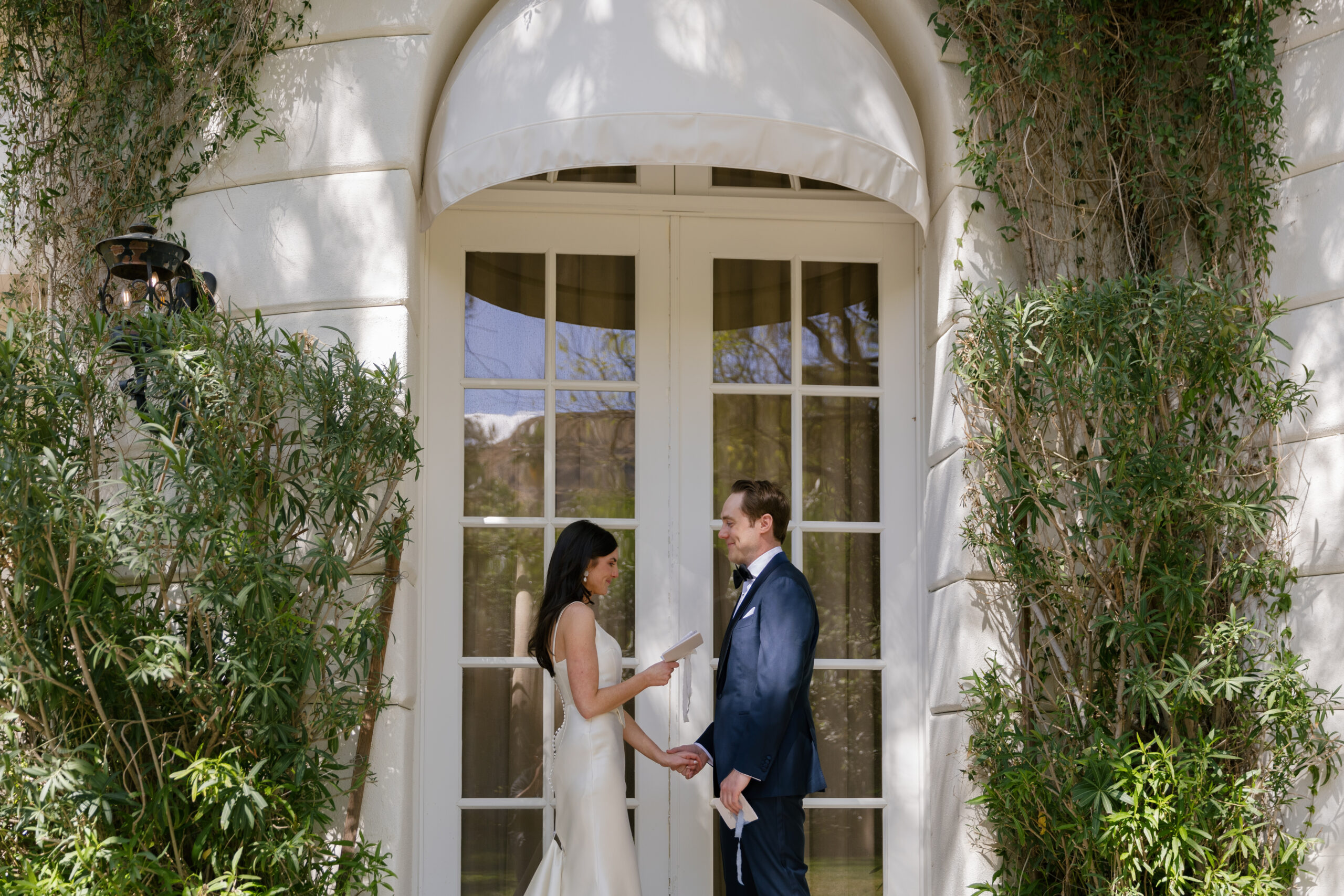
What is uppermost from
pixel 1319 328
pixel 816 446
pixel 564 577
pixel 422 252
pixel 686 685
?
pixel 422 252

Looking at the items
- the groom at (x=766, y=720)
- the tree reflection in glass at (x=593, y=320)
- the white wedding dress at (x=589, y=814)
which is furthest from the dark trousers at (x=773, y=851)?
the tree reflection in glass at (x=593, y=320)

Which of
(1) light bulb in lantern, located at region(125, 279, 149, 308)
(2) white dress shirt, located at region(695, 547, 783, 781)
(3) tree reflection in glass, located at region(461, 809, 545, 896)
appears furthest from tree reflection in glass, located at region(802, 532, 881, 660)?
(1) light bulb in lantern, located at region(125, 279, 149, 308)

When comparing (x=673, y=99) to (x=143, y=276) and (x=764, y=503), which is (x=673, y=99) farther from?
(x=143, y=276)

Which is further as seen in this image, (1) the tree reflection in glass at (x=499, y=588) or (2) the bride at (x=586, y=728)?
(1) the tree reflection in glass at (x=499, y=588)

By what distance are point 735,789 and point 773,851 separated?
240 mm

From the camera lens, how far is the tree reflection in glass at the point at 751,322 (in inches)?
187

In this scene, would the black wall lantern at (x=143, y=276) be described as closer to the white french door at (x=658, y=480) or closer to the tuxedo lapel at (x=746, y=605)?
the white french door at (x=658, y=480)

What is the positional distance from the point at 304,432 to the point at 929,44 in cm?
272

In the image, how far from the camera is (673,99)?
4031mm

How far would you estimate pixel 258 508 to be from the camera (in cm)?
373

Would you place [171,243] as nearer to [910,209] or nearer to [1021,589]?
[910,209]

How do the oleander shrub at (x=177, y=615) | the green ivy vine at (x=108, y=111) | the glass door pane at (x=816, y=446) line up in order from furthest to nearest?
1. the glass door pane at (x=816, y=446)
2. the green ivy vine at (x=108, y=111)
3. the oleander shrub at (x=177, y=615)

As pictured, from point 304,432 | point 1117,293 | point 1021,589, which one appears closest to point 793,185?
point 1117,293

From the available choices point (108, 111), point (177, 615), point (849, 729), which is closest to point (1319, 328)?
point (849, 729)
